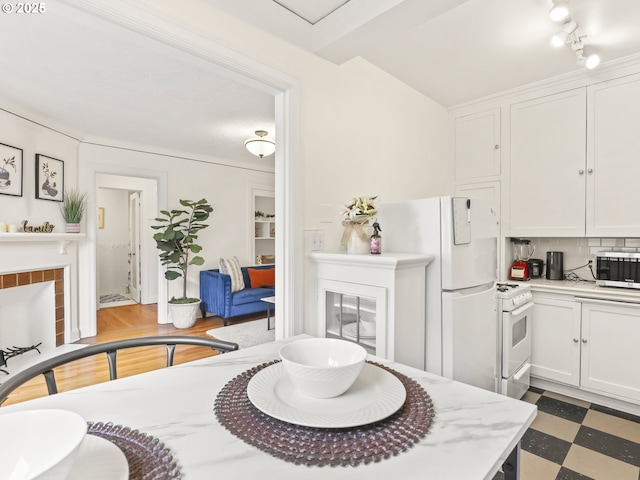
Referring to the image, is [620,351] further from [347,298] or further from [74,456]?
[74,456]

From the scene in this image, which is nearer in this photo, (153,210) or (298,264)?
(298,264)

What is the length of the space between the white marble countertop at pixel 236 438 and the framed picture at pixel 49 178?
351 centimetres

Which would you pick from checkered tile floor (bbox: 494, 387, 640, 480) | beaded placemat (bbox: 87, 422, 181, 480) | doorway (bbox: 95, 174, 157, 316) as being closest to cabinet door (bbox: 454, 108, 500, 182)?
checkered tile floor (bbox: 494, 387, 640, 480)

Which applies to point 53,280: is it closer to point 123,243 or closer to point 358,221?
point 123,243

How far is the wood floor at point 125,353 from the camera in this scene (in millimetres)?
2814

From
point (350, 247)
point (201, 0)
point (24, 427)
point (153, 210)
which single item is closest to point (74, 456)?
point (24, 427)

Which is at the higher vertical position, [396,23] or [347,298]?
[396,23]

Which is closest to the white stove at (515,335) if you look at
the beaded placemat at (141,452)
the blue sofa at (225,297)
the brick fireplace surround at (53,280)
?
the beaded placemat at (141,452)

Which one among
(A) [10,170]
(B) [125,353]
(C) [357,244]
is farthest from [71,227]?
(C) [357,244]

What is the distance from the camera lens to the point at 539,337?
2.65 meters

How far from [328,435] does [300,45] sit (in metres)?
1.85

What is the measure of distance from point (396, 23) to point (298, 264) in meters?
1.27

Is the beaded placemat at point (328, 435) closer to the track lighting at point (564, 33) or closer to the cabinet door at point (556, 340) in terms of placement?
the track lighting at point (564, 33)

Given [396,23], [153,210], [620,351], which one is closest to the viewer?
[396,23]
